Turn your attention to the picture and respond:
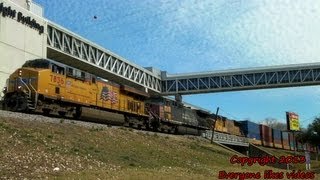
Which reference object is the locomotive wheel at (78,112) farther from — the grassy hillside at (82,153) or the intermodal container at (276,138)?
the intermodal container at (276,138)

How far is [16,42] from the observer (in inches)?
1939

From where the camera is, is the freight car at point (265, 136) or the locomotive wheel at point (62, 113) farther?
the freight car at point (265, 136)

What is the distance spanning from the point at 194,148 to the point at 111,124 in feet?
25.3

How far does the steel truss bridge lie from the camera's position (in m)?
73.5

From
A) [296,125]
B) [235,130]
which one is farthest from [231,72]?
[296,125]

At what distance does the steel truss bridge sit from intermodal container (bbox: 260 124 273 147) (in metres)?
8.54

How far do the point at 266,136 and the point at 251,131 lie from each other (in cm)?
760

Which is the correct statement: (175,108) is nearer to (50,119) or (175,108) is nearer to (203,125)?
(203,125)

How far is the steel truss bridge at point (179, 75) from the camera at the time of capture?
7350 centimetres

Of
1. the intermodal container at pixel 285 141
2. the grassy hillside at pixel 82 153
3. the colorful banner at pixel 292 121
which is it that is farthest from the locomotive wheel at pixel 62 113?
the intermodal container at pixel 285 141

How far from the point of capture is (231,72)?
333 feet

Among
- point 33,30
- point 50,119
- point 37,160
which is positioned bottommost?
point 37,160

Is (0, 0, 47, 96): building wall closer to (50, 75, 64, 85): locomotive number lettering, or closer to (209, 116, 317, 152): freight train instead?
(50, 75, 64, 85): locomotive number lettering

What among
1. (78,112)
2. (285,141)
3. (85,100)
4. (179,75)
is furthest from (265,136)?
(78,112)
